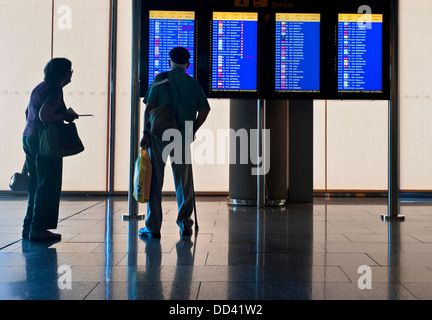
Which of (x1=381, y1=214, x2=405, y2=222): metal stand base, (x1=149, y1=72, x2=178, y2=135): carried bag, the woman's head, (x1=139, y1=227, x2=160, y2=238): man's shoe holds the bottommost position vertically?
(x1=139, y1=227, x2=160, y2=238): man's shoe

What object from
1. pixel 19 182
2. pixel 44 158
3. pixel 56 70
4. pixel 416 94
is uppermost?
pixel 416 94

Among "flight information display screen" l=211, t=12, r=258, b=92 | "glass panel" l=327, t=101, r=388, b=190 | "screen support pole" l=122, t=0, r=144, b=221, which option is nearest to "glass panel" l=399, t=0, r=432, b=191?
"glass panel" l=327, t=101, r=388, b=190

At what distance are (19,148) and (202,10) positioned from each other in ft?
15.2

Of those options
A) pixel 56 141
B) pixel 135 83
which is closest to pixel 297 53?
pixel 135 83

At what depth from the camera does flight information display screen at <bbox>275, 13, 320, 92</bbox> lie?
683 centimetres

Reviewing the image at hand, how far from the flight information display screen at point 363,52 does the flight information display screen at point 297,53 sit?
1.28 feet

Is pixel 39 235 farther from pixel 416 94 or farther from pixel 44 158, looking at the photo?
pixel 416 94

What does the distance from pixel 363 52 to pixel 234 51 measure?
5.60ft

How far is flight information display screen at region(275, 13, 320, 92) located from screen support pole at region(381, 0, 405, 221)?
95 cm

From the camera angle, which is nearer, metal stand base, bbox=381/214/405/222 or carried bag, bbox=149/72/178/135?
carried bag, bbox=149/72/178/135

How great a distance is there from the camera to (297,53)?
686cm

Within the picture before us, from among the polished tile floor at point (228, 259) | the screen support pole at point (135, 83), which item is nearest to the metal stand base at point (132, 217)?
the polished tile floor at point (228, 259)

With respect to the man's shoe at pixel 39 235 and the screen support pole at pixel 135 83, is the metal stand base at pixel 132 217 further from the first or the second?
the man's shoe at pixel 39 235

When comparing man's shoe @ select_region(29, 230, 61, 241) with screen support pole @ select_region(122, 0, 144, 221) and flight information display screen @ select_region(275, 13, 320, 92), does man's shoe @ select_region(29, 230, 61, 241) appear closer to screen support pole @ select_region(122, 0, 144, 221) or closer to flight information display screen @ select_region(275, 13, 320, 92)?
screen support pole @ select_region(122, 0, 144, 221)
